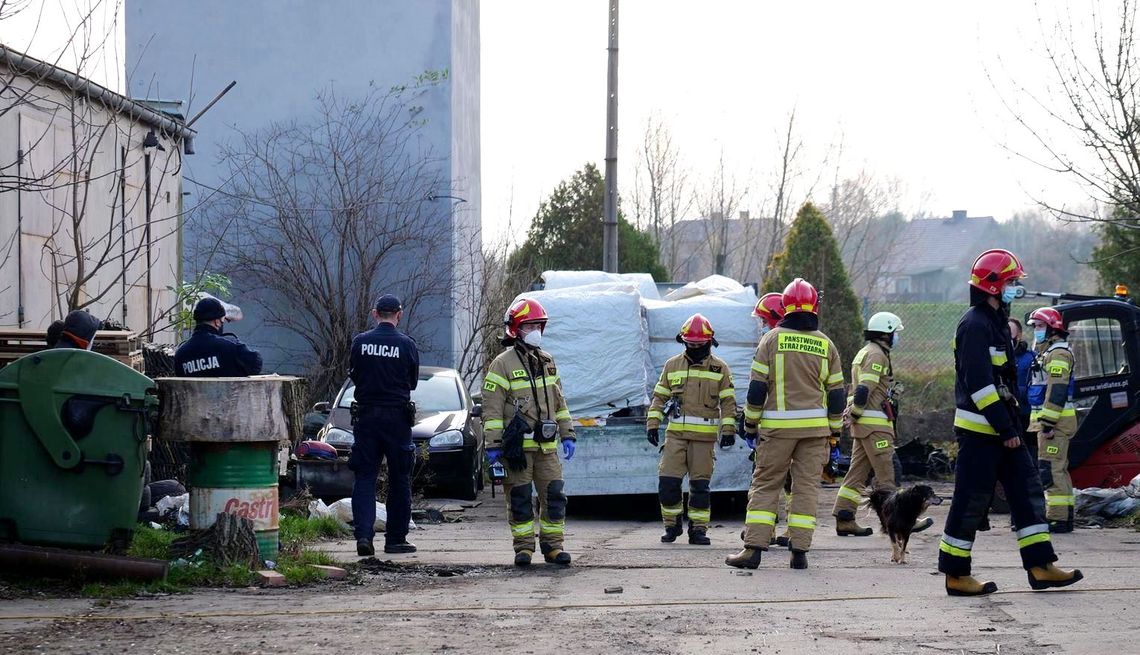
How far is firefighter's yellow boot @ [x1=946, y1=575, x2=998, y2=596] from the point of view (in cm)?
737

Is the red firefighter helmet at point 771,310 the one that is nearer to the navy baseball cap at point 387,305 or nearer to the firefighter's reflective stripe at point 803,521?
the firefighter's reflective stripe at point 803,521

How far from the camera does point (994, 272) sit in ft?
24.8

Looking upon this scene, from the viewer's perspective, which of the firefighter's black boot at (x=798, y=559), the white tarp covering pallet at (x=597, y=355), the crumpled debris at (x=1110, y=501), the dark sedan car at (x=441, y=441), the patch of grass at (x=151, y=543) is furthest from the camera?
the dark sedan car at (x=441, y=441)

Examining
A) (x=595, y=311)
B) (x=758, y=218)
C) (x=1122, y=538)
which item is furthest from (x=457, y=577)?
(x=758, y=218)

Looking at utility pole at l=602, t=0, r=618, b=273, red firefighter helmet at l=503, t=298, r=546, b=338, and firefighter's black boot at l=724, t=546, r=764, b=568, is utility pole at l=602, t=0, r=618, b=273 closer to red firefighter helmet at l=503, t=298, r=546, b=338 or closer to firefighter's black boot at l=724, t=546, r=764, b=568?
red firefighter helmet at l=503, t=298, r=546, b=338

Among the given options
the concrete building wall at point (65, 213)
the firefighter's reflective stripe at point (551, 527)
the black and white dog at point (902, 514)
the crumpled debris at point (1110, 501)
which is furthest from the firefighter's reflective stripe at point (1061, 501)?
the concrete building wall at point (65, 213)

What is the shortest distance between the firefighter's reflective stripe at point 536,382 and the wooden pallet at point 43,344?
2.91 meters

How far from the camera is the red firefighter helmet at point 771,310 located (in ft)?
38.3

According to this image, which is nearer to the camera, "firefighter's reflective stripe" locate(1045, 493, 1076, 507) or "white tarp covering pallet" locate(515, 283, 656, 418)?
"firefighter's reflective stripe" locate(1045, 493, 1076, 507)

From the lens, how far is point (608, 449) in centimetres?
1252

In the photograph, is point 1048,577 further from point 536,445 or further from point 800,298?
point 536,445

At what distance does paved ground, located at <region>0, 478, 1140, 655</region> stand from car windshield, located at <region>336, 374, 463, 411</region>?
593cm

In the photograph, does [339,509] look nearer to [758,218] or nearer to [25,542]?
[25,542]

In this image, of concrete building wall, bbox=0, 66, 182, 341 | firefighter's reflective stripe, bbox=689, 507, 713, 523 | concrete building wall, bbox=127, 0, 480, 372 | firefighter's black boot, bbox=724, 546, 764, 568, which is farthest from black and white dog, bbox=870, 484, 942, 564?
concrete building wall, bbox=127, 0, 480, 372
